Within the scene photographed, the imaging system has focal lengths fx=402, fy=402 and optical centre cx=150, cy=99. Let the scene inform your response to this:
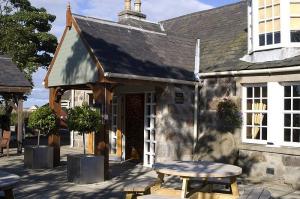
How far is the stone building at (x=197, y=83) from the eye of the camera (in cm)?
1099

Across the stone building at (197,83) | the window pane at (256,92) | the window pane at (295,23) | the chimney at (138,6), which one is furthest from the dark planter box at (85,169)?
the chimney at (138,6)

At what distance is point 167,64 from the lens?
12.8m

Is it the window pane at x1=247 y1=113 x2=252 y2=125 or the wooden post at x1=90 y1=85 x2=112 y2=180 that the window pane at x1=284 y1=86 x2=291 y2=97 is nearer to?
the window pane at x1=247 y1=113 x2=252 y2=125

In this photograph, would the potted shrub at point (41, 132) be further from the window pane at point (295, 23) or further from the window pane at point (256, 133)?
the window pane at point (295, 23)

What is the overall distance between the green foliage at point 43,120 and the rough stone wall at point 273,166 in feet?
19.1

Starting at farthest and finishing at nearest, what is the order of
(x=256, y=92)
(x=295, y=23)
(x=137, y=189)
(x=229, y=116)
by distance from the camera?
1. (x=229, y=116)
2. (x=256, y=92)
3. (x=295, y=23)
4. (x=137, y=189)

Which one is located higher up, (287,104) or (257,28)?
(257,28)

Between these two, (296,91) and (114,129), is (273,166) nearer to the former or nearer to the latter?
(296,91)

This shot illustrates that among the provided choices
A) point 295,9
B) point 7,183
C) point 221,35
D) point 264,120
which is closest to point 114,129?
point 221,35

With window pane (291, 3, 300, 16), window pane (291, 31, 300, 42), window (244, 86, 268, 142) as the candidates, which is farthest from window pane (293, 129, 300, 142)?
window pane (291, 3, 300, 16)

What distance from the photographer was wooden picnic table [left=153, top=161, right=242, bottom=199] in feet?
22.6

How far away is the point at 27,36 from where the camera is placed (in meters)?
23.5

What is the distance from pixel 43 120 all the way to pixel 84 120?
2.60 m

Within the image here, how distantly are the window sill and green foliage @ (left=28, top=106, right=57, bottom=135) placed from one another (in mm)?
5809
